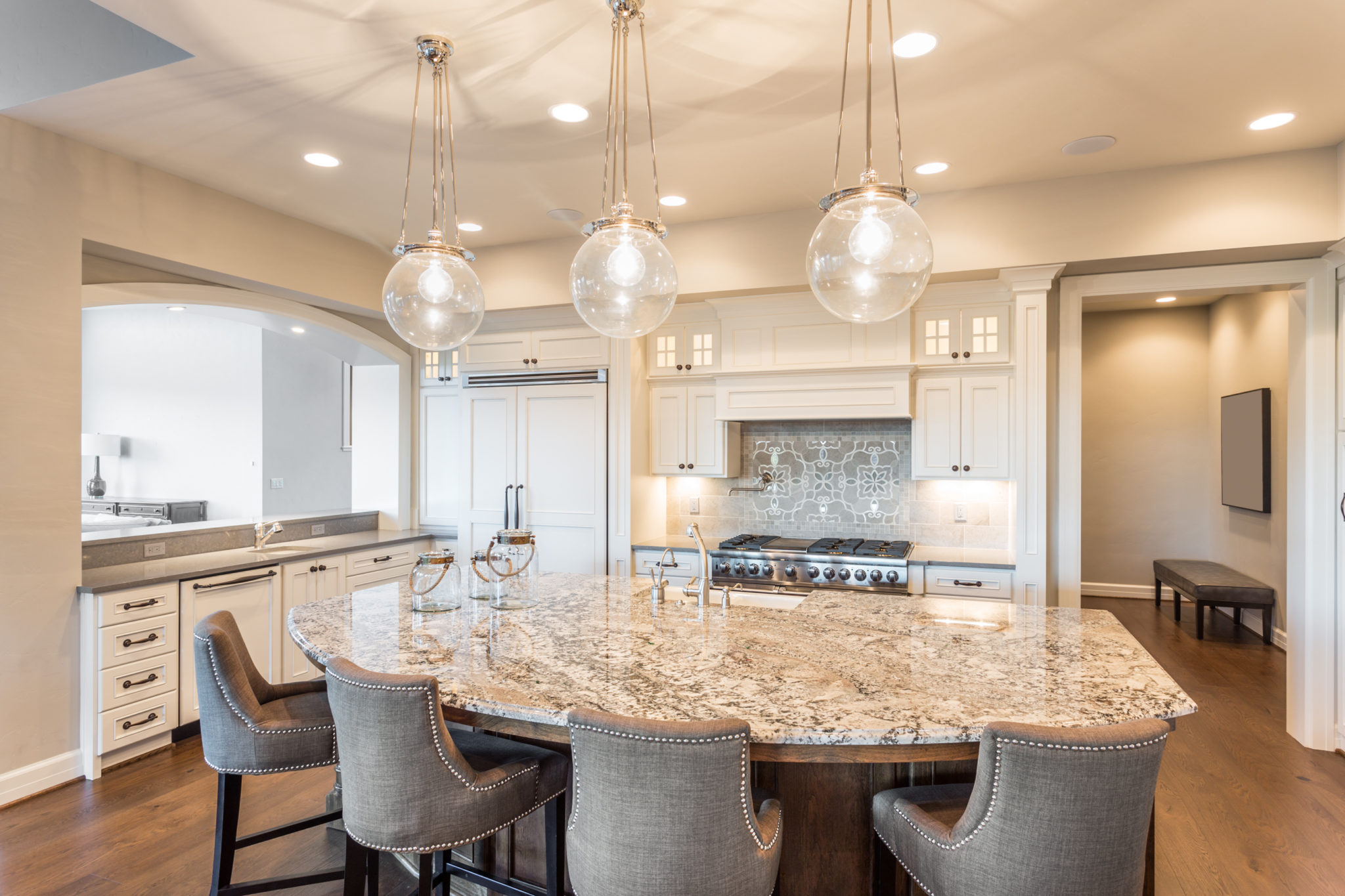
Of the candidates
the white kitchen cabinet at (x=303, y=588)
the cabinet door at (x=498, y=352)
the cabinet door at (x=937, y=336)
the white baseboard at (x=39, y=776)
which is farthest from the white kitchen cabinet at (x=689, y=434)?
the white baseboard at (x=39, y=776)

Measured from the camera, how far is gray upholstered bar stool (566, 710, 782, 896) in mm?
1333

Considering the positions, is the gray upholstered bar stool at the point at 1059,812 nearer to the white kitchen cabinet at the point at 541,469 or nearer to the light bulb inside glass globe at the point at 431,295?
the light bulb inside glass globe at the point at 431,295

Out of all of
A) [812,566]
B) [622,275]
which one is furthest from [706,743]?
[812,566]

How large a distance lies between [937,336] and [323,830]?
12.5ft

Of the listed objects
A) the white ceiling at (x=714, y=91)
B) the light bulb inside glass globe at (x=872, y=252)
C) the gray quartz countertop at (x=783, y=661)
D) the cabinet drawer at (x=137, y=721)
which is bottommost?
the cabinet drawer at (x=137, y=721)

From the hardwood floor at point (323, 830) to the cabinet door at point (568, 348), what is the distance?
2676mm

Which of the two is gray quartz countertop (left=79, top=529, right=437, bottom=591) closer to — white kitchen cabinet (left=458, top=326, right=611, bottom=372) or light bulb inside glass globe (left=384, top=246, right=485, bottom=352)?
white kitchen cabinet (left=458, top=326, right=611, bottom=372)

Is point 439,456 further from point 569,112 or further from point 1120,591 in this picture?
point 1120,591

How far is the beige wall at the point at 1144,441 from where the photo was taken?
22.1ft

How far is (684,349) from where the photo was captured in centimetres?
474

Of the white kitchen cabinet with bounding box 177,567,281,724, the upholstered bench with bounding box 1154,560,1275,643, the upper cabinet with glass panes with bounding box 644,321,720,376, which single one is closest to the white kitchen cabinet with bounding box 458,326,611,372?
the upper cabinet with glass panes with bounding box 644,321,720,376

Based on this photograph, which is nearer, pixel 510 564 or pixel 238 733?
pixel 238 733

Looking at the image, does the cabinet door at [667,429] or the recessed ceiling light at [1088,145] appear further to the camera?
the cabinet door at [667,429]

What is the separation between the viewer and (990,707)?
5.26 feet
